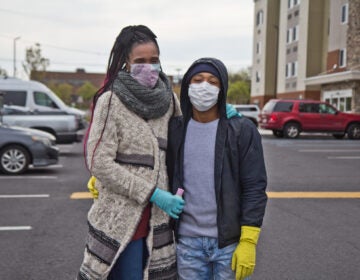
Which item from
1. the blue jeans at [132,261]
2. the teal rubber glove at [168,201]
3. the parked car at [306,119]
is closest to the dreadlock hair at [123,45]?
the teal rubber glove at [168,201]

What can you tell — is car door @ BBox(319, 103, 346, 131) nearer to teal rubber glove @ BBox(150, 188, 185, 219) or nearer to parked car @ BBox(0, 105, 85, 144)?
parked car @ BBox(0, 105, 85, 144)

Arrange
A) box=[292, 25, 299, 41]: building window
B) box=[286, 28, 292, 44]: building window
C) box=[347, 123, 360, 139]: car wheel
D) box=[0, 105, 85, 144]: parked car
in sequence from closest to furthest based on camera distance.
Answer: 1. box=[0, 105, 85, 144]: parked car
2. box=[347, 123, 360, 139]: car wheel
3. box=[292, 25, 299, 41]: building window
4. box=[286, 28, 292, 44]: building window

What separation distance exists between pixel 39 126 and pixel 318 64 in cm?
3061

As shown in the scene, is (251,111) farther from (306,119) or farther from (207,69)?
(207,69)

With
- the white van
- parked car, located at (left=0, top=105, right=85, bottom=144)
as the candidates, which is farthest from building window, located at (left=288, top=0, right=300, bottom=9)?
parked car, located at (left=0, top=105, right=85, bottom=144)

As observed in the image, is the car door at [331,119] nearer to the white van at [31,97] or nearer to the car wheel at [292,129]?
the car wheel at [292,129]

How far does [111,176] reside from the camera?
82.9 inches

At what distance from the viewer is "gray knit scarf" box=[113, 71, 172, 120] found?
2.16m

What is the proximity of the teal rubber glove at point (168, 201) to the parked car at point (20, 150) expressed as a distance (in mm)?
8339

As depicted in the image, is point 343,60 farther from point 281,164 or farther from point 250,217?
point 250,217

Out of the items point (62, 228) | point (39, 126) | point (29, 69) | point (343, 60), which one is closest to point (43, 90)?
point (39, 126)

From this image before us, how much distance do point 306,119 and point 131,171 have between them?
20.8 m

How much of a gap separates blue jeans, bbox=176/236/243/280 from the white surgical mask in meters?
0.66

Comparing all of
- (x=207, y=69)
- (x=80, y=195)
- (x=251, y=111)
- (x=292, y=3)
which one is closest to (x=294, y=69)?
(x=292, y=3)
